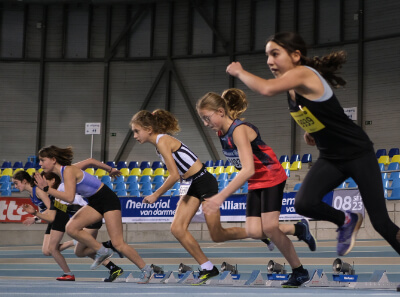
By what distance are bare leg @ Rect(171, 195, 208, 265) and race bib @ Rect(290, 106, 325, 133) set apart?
8.53 ft

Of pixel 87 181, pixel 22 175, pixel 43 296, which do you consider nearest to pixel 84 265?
pixel 22 175

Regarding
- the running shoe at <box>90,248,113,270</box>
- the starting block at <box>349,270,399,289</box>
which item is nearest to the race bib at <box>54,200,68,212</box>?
the running shoe at <box>90,248,113,270</box>

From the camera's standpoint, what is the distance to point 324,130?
4.44 meters

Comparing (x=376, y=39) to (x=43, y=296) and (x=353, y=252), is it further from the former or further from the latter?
(x=43, y=296)

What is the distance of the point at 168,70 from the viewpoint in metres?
25.3

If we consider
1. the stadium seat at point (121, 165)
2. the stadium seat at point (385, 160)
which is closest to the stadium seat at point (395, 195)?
the stadium seat at point (385, 160)

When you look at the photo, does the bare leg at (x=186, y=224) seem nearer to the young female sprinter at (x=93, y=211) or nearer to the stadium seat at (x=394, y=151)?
the young female sprinter at (x=93, y=211)

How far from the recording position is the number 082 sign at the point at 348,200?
12102 mm

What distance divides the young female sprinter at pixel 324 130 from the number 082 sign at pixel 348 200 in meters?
7.61

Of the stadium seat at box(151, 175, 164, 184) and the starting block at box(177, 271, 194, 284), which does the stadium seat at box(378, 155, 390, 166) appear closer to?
the stadium seat at box(151, 175, 164, 184)

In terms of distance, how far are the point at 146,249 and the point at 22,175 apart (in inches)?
201

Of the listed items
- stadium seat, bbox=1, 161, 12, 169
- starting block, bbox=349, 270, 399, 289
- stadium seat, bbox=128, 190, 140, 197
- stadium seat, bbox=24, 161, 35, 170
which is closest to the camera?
starting block, bbox=349, 270, 399, 289

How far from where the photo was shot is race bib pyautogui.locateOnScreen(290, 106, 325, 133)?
4.38 metres

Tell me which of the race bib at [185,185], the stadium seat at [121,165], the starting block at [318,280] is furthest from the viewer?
the stadium seat at [121,165]
